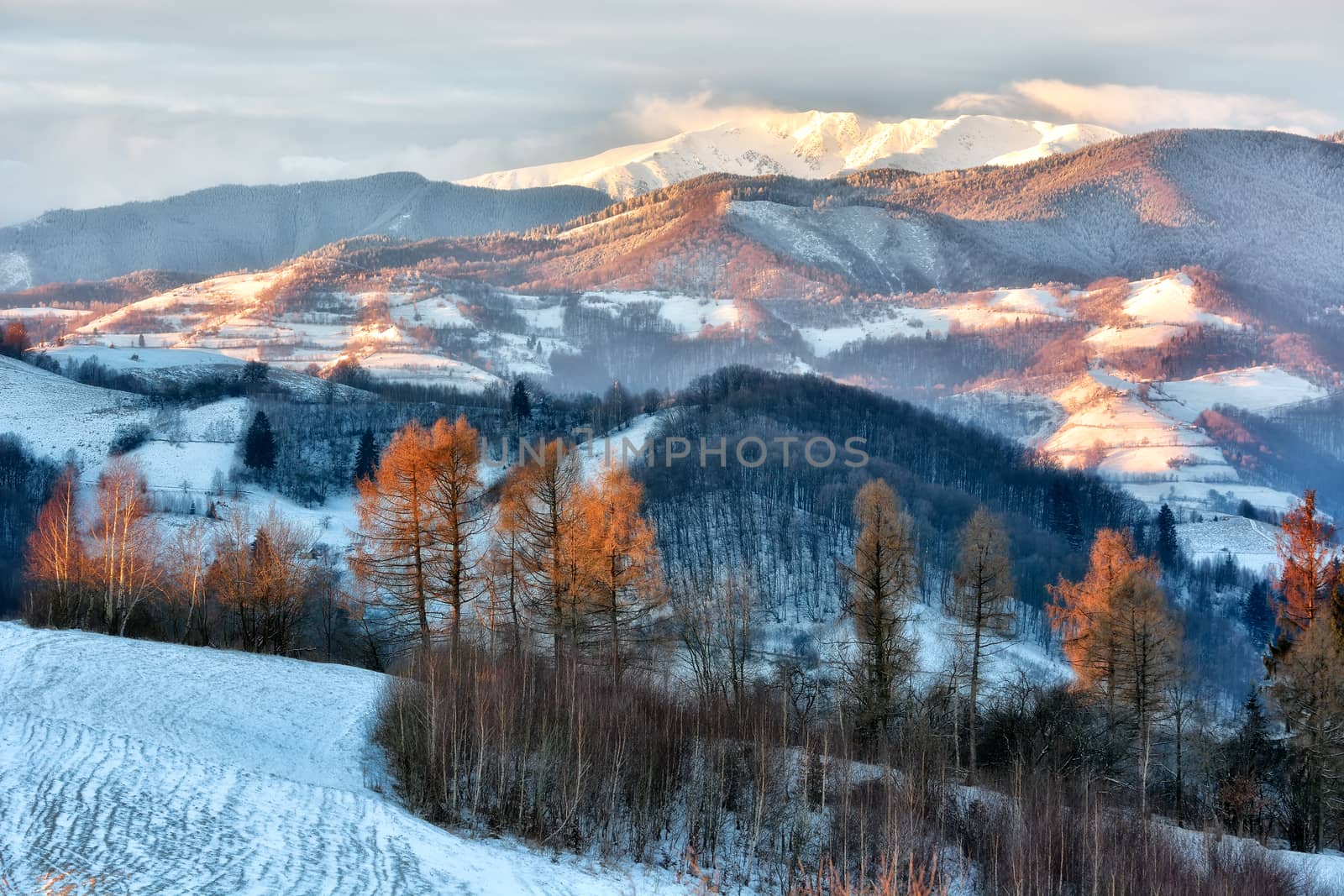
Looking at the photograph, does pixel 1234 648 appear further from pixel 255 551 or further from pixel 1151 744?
pixel 255 551

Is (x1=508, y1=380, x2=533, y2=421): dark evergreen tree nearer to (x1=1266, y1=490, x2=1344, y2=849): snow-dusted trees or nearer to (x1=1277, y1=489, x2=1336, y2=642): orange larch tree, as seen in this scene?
(x1=1277, y1=489, x2=1336, y2=642): orange larch tree

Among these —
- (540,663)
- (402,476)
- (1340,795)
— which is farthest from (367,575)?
(1340,795)

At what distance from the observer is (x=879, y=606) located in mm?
41938

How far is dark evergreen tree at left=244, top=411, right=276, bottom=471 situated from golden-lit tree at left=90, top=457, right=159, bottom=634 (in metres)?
70.2

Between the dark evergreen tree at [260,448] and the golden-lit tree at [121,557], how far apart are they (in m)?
70.2

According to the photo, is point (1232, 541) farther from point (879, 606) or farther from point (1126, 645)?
point (879, 606)

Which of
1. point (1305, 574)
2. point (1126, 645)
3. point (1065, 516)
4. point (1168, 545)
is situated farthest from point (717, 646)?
point (1065, 516)

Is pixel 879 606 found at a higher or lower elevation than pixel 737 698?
higher

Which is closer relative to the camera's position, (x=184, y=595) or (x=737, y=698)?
(x=737, y=698)

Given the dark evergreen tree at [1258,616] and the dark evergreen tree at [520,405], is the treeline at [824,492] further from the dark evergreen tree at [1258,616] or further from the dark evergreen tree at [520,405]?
the dark evergreen tree at [520,405]

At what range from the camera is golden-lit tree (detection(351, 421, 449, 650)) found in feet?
132

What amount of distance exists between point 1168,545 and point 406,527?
109627 mm

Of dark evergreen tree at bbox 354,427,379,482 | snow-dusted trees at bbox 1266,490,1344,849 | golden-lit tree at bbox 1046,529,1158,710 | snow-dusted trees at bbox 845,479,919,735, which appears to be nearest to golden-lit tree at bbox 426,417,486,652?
snow-dusted trees at bbox 845,479,919,735

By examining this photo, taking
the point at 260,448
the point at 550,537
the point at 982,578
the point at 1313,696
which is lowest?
the point at 260,448
